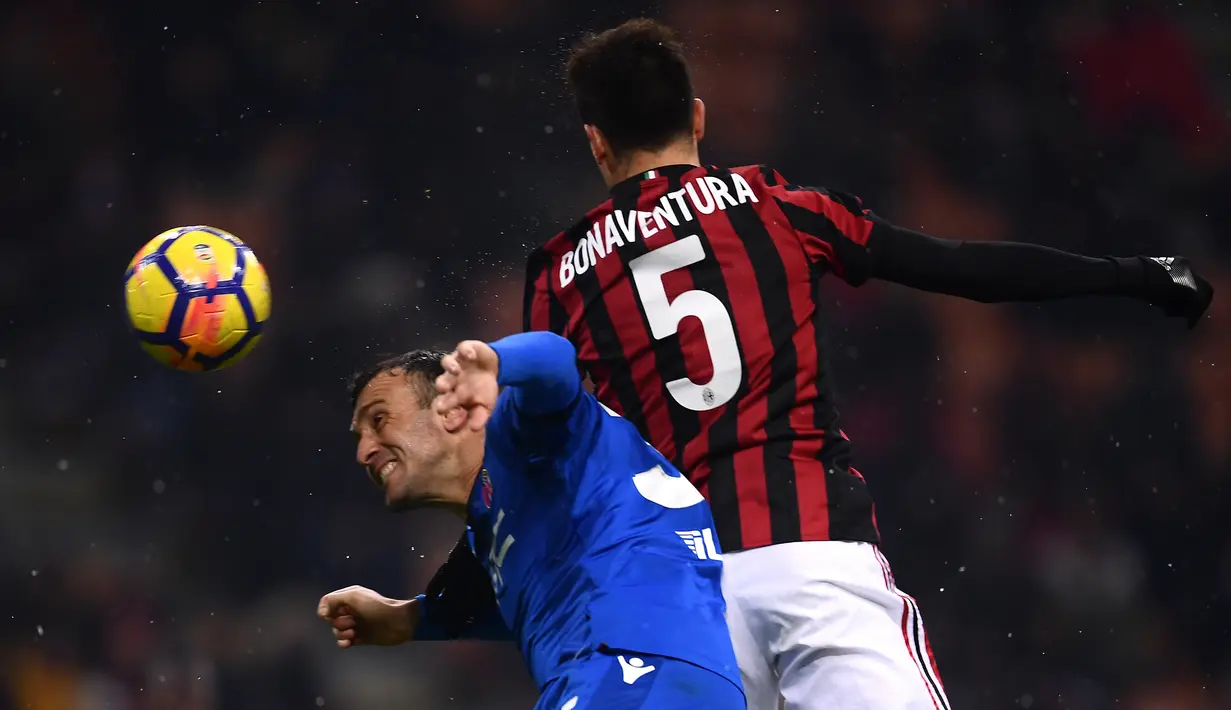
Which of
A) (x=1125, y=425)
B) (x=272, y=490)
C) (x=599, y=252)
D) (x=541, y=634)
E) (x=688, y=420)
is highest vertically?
(x=599, y=252)

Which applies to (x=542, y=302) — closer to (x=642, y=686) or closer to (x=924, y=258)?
(x=924, y=258)

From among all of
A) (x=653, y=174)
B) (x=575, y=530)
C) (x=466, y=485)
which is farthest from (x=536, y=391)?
(x=653, y=174)

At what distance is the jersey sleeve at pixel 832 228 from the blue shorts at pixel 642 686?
1009 mm

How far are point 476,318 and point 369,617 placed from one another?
9.67ft

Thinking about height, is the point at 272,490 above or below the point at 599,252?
below

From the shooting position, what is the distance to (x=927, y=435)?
6270 millimetres

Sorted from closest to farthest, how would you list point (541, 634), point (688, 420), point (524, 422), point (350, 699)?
point (524, 422) < point (541, 634) < point (688, 420) < point (350, 699)

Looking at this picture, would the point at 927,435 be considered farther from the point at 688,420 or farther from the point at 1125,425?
the point at 688,420

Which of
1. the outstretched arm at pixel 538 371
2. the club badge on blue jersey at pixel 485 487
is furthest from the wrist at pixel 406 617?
the outstretched arm at pixel 538 371

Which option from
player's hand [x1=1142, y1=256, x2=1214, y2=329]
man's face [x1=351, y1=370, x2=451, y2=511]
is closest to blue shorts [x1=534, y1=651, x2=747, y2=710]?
man's face [x1=351, y1=370, x2=451, y2=511]

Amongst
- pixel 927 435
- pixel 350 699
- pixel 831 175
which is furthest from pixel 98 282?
pixel 927 435

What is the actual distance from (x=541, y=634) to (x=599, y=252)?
0.86 meters

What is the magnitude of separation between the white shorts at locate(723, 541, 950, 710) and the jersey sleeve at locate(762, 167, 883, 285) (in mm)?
618

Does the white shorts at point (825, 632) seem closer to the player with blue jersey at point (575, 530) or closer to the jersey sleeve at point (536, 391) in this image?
the player with blue jersey at point (575, 530)
